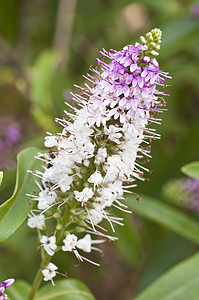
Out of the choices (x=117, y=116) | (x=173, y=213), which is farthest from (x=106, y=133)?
(x=173, y=213)

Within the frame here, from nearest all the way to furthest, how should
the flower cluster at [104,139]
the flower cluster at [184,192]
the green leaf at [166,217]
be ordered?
the flower cluster at [104,139] < the green leaf at [166,217] < the flower cluster at [184,192]

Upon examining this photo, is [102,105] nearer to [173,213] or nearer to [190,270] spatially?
[190,270]

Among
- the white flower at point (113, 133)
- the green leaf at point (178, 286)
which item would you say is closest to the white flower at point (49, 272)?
the white flower at point (113, 133)

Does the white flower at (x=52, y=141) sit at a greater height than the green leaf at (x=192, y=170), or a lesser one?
greater

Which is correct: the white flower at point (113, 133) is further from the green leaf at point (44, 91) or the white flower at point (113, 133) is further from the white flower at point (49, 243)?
the green leaf at point (44, 91)

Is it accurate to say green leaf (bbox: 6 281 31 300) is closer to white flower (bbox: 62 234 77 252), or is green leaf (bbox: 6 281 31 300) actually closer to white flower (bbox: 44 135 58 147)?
white flower (bbox: 62 234 77 252)

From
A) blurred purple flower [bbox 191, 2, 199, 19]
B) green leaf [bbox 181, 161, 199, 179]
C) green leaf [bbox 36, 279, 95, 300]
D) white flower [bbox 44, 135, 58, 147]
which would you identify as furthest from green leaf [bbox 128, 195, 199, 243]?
blurred purple flower [bbox 191, 2, 199, 19]
